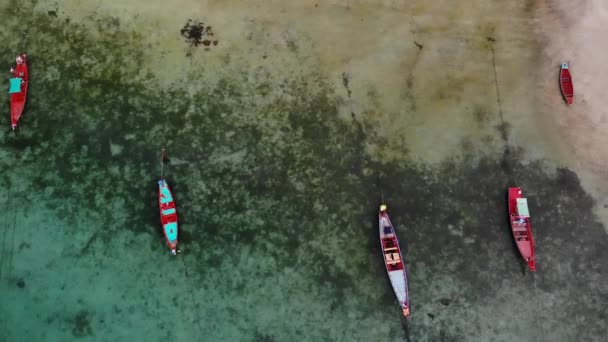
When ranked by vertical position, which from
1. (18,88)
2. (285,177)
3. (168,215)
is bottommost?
(168,215)

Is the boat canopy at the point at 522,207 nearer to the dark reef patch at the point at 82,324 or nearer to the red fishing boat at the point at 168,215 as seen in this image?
the red fishing boat at the point at 168,215

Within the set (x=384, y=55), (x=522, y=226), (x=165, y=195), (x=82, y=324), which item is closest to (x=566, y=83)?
(x=522, y=226)

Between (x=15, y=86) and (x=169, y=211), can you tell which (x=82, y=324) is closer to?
(x=169, y=211)

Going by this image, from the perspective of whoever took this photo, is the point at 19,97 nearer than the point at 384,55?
Yes

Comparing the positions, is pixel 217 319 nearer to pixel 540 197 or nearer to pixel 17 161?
pixel 17 161

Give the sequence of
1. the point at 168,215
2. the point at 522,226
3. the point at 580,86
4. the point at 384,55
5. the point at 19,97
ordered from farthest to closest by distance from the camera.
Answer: the point at 384,55 → the point at 580,86 → the point at 19,97 → the point at 522,226 → the point at 168,215

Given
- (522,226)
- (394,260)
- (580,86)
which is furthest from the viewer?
(580,86)

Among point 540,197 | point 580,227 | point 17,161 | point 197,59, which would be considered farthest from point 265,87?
point 580,227
